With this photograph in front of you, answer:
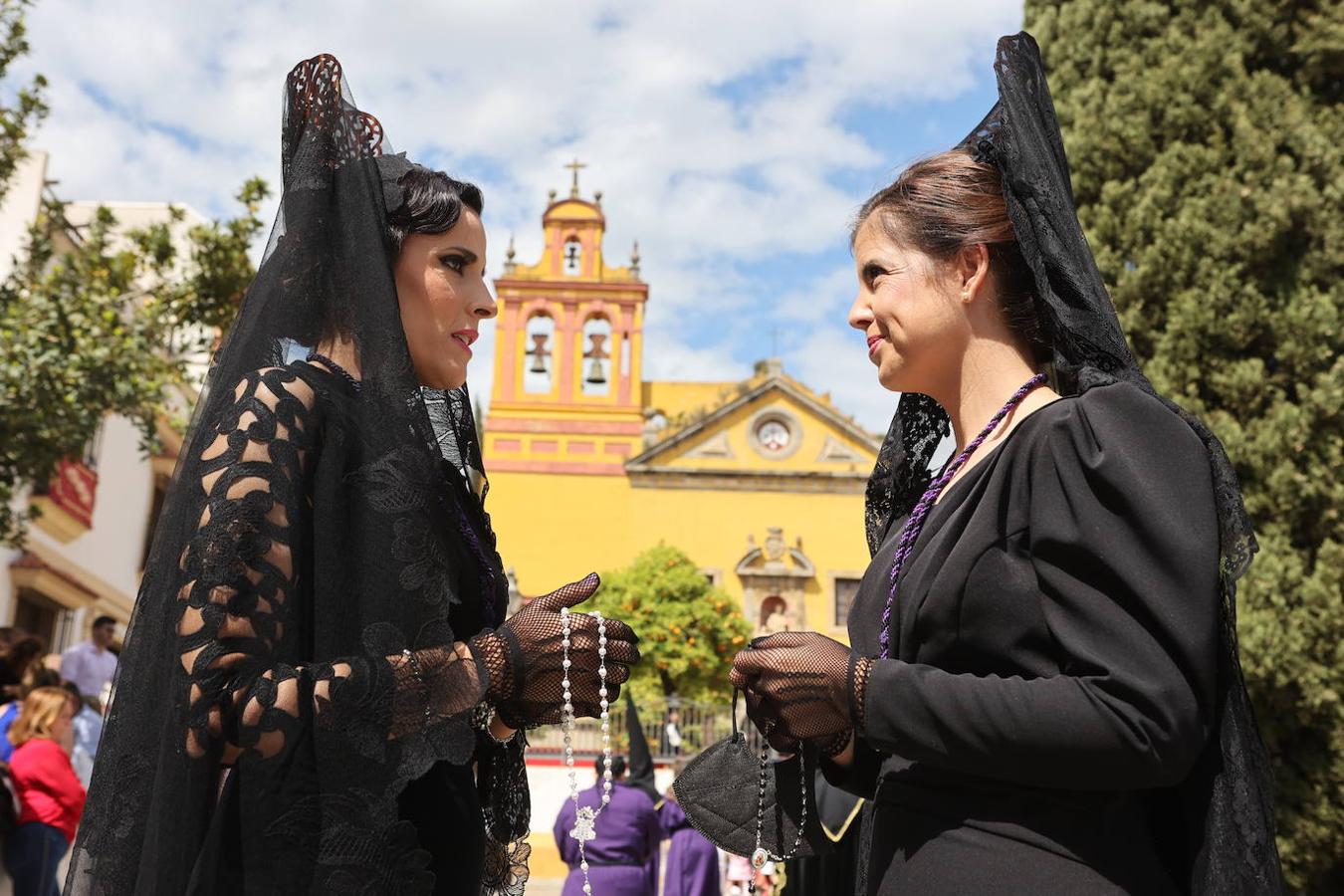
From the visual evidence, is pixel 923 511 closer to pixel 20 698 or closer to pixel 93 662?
pixel 20 698

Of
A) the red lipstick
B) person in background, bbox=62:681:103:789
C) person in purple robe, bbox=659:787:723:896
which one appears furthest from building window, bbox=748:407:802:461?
the red lipstick

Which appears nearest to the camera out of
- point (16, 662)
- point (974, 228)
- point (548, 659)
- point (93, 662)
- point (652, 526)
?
point (548, 659)

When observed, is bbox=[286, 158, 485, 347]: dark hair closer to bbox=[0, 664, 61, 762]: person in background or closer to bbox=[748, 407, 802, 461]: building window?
bbox=[0, 664, 61, 762]: person in background

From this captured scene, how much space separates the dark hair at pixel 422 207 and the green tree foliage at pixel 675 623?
24.0 metres

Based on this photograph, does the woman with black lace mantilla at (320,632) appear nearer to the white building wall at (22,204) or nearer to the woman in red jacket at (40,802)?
the woman in red jacket at (40,802)

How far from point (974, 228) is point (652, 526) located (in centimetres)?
3163

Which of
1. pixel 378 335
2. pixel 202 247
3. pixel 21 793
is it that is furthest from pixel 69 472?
pixel 378 335

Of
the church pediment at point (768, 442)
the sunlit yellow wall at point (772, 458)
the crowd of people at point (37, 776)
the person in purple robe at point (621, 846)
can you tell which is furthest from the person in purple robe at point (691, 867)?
the sunlit yellow wall at point (772, 458)

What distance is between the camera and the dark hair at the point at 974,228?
217 cm

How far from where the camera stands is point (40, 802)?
5.93m

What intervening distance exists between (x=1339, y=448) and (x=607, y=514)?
87.5 ft

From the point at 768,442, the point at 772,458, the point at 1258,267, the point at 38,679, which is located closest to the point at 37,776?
the point at 38,679

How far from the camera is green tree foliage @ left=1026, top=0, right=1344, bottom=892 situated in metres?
7.82

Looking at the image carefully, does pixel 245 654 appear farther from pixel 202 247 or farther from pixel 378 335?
pixel 202 247
